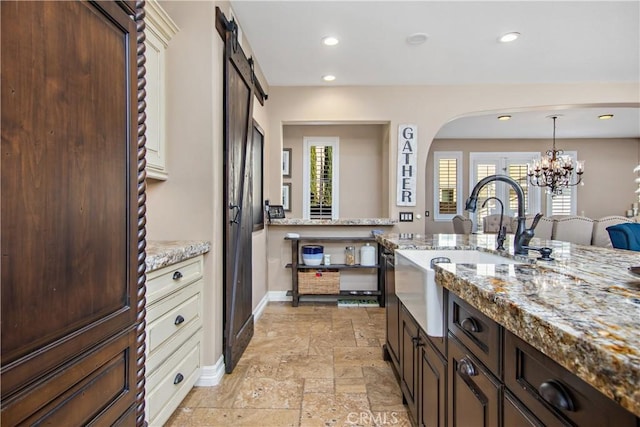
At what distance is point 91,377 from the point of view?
733 millimetres

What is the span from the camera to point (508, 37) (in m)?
2.92

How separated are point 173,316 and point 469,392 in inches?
55.0

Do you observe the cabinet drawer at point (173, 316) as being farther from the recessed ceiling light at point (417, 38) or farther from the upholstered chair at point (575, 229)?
the upholstered chair at point (575, 229)

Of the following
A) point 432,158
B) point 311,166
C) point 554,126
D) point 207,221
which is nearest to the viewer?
point 207,221

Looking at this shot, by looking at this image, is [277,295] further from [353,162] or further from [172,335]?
[353,162]

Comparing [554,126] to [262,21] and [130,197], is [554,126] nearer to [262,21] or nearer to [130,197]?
[262,21]

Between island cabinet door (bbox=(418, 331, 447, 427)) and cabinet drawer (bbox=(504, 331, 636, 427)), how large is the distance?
447 mm

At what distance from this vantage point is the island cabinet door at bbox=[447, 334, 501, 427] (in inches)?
32.4

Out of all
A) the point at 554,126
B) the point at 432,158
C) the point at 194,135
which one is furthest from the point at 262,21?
the point at 554,126

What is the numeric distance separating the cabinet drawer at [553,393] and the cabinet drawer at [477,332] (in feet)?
0.13

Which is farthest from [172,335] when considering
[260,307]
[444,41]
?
[444,41]

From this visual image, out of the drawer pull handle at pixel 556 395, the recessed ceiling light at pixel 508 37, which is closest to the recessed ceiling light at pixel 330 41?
the recessed ceiling light at pixel 508 37

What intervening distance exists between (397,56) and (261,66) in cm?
148

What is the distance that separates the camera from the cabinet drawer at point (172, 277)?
1.43 metres
